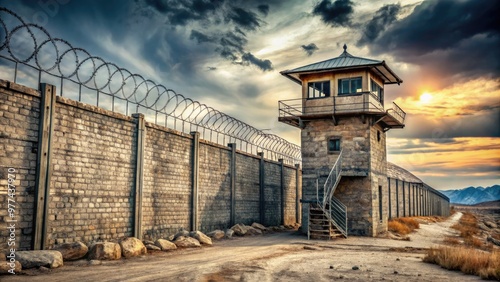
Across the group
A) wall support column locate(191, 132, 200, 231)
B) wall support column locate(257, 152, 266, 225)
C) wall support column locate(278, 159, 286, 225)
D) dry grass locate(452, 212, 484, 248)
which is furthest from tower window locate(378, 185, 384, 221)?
wall support column locate(191, 132, 200, 231)

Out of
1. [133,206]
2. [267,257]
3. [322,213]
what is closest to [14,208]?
[133,206]

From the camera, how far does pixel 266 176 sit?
77.9 ft

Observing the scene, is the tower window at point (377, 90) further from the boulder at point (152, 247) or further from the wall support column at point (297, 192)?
the boulder at point (152, 247)

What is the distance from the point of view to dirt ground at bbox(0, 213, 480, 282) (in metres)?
8.27

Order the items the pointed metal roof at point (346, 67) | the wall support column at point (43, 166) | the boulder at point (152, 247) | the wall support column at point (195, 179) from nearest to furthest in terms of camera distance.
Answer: the wall support column at point (43, 166)
the boulder at point (152, 247)
the wall support column at point (195, 179)
the pointed metal roof at point (346, 67)

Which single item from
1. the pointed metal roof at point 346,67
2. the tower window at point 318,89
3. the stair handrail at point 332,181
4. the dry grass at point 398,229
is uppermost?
the pointed metal roof at point 346,67

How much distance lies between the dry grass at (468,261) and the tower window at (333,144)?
29.1 ft

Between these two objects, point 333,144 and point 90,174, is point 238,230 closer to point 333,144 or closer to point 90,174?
point 333,144

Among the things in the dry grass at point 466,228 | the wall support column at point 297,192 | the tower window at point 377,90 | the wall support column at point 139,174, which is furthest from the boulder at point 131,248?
the dry grass at point 466,228

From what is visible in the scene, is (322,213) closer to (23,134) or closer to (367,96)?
(367,96)

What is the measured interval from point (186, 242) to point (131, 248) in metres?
2.81

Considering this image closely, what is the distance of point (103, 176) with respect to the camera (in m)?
12.1

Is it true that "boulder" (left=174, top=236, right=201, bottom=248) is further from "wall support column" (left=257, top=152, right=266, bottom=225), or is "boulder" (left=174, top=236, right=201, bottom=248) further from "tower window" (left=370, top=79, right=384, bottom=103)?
"tower window" (left=370, top=79, right=384, bottom=103)

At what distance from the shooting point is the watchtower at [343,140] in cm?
1859
